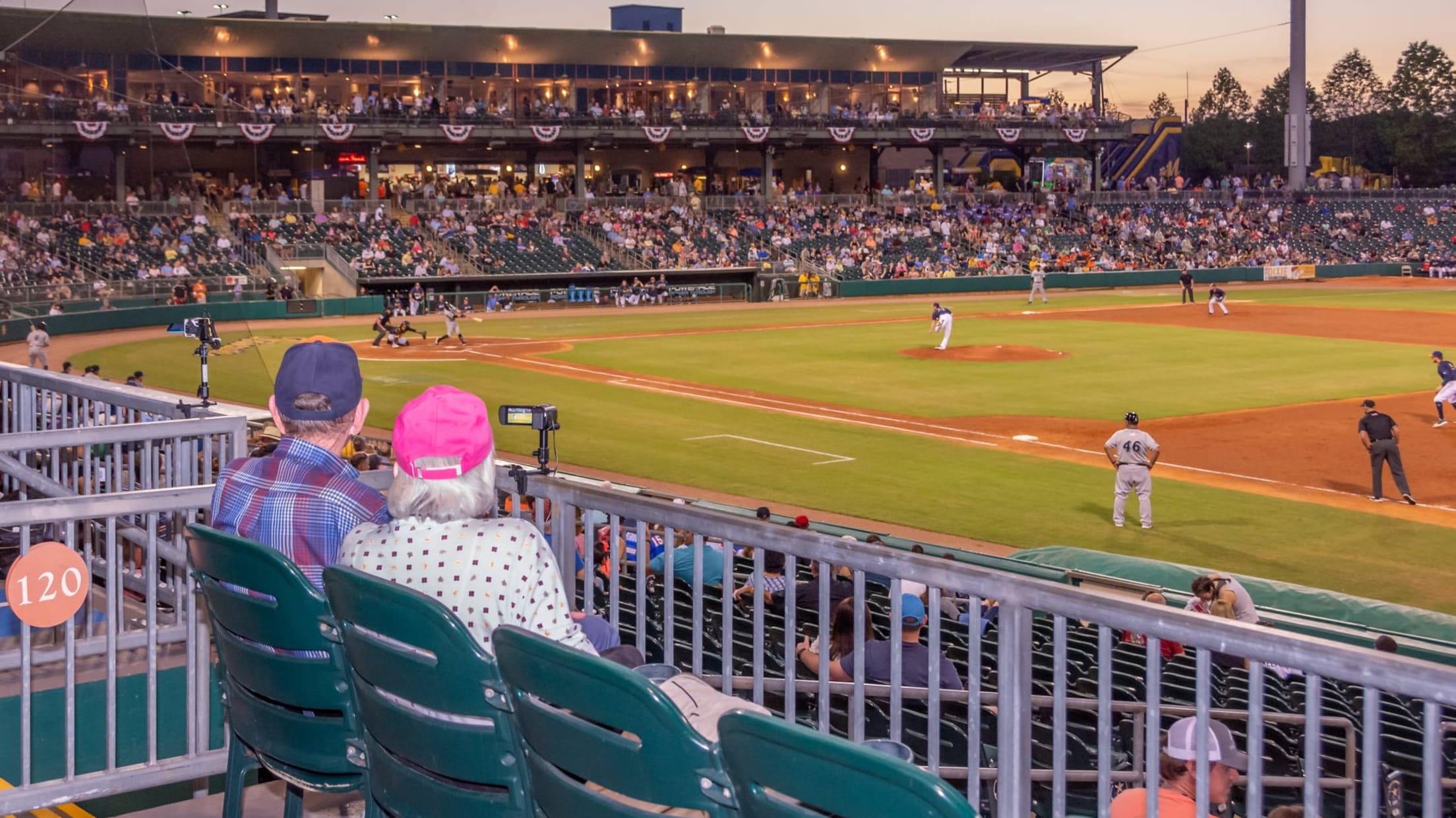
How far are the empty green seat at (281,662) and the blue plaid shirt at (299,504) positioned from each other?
28 cm

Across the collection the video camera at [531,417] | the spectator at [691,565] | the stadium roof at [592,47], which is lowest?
the spectator at [691,565]

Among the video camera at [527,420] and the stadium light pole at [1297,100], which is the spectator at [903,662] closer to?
the video camera at [527,420]

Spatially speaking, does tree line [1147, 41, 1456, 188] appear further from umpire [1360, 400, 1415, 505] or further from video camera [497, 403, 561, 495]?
video camera [497, 403, 561, 495]

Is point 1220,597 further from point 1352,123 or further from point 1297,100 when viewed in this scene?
point 1352,123

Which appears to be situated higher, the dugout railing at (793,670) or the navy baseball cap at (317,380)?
the navy baseball cap at (317,380)

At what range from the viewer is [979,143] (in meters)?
82.5

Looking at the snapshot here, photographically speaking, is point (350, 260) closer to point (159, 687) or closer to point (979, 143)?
point (979, 143)

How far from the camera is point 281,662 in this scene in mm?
3715

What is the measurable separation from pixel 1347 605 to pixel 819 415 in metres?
15.3

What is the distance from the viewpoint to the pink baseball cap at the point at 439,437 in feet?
12.5

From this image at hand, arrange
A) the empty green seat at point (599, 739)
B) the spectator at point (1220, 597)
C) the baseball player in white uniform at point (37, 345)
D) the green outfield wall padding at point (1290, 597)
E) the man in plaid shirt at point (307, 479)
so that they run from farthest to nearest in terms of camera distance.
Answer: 1. the baseball player in white uniform at point (37, 345)
2. the green outfield wall padding at point (1290, 597)
3. the spectator at point (1220, 597)
4. the man in plaid shirt at point (307, 479)
5. the empty green seat at point (599, 739)

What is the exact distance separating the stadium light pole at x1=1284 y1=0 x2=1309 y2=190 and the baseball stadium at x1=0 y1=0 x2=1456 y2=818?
1211 cm

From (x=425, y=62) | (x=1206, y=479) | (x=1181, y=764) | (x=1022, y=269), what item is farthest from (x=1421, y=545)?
(x=425, y=62)

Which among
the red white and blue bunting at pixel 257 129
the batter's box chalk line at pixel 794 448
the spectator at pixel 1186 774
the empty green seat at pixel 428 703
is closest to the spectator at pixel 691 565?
the spectator at pixel 1186 774
